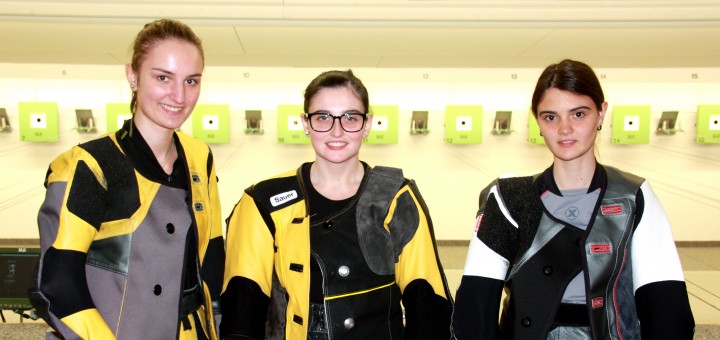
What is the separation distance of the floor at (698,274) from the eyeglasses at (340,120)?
8.87ft

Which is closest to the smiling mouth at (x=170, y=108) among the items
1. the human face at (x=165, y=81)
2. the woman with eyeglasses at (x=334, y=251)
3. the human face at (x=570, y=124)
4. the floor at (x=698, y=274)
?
the human face at (x=165, y=81)

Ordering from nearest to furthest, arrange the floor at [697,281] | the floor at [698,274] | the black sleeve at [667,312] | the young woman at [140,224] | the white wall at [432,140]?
the young woman at [140,224], the black sleeve at [667,312], the floor at [697,281], the floor at [698,274], the white wall at [432,140]

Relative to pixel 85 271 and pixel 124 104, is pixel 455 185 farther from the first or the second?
pixel 85 271

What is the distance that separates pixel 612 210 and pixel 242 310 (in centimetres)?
104

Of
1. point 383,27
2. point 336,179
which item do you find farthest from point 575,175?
point 383,27

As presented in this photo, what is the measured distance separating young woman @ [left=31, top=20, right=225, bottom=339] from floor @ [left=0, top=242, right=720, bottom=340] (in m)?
1.47

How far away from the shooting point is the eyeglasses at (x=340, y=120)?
1.58 meters

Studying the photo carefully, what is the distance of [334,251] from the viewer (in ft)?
4.97

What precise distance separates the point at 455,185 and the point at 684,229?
80.8 inches

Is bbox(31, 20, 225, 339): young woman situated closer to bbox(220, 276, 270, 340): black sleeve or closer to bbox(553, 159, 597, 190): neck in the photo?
bbox(220, 276, 270, 340): black sleeve

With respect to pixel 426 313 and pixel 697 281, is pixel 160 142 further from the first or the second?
pixel 697 281

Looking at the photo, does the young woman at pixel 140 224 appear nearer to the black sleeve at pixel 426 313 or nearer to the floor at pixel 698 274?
the black sleeve at pixel 426 313

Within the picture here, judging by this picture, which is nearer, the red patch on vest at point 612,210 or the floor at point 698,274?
the red patch on vest at point 612,210

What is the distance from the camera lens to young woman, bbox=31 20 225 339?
1.30 metres
